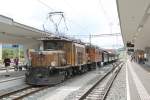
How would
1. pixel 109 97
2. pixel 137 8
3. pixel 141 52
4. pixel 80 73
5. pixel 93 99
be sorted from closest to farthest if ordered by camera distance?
pixel 93 99
pixel 109 97
pixel 137 8
pixel 80 73
pixel 141 52

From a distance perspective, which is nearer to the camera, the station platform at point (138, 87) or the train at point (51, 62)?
the station platform at point (138, 87)

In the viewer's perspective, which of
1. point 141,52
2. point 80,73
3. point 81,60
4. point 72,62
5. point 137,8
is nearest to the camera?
point 137,8

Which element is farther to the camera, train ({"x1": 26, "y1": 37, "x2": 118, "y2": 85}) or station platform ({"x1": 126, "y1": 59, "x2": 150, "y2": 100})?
train ({"x1": 26, "y1": 37, "x2": 118, "y2": 85})

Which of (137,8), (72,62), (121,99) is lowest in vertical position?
(121,99)

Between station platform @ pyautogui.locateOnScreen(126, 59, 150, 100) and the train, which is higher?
the train

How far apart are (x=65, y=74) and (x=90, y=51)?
524 inches

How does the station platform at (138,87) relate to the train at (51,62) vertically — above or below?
below

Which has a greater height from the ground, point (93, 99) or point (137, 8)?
point (137, 8)

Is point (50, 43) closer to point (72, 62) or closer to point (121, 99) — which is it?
point (72, 62)

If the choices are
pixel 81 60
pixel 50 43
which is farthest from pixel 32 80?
pixel 81 60

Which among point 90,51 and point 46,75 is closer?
point 46,75

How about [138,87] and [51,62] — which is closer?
[138,87]

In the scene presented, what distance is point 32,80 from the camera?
61.7ft

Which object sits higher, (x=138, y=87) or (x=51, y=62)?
(x=51, y=62)
